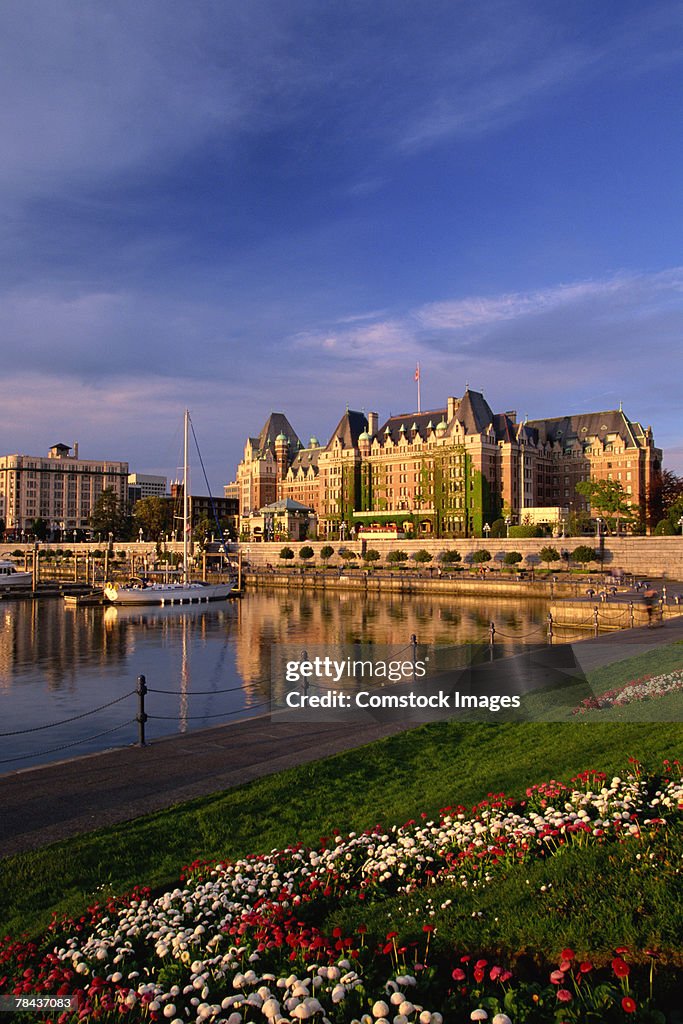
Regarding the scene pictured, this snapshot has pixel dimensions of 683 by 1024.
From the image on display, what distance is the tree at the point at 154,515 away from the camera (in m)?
157

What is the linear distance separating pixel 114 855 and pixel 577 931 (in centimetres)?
607

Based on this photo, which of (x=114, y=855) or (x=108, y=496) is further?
(x=108, y=496)

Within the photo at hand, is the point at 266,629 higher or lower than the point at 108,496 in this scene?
lower

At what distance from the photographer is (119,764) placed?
13398 millimetres

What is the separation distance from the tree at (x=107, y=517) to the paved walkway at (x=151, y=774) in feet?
504

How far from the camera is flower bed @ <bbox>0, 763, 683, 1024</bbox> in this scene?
508cm

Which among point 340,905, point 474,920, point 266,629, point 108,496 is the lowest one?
point 266,629

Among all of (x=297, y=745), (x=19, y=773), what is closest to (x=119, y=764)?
(x=19, y=773)

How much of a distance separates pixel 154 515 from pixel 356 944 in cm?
15656

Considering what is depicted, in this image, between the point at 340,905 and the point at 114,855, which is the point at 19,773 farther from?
the point at 340,905

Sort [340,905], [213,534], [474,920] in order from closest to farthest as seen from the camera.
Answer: [474,920] < [340,905] < [213,534]

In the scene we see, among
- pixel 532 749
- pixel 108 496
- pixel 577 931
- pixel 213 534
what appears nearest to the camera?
pixel 577 931

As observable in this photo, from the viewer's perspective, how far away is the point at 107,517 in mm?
162125

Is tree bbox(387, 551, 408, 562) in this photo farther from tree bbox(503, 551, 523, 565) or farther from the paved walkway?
the paved walkway
